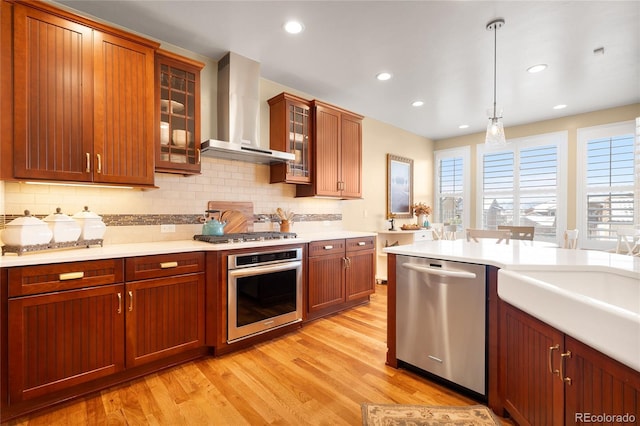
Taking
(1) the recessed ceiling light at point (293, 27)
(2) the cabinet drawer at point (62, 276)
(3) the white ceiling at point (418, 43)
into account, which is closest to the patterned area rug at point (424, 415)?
(2) the cabinet drawer at point (62, 276)

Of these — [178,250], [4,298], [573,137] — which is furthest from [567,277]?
[573,137]

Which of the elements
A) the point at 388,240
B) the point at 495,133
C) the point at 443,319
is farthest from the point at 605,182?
the point at 443,319

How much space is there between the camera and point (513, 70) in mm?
3221

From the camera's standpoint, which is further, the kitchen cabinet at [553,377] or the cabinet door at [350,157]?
the cabinet door at [350,157]

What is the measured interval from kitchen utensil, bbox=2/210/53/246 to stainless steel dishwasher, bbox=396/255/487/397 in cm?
244

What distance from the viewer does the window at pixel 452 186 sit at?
19.4ft

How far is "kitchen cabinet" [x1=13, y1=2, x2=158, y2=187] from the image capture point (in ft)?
6.09

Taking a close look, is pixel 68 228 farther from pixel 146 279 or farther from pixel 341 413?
pixel 341 413

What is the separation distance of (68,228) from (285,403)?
6.23 ft

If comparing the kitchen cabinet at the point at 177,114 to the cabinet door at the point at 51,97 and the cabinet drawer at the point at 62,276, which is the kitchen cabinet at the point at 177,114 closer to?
the cabinet door at the point at 51,97

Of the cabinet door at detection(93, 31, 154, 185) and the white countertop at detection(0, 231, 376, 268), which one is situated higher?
the cabinet door at detection(93, 31, 154, 185)

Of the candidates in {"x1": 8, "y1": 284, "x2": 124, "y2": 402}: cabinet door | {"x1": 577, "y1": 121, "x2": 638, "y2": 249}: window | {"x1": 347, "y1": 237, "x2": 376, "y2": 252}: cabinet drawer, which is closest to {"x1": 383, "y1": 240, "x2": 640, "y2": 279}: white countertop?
{"x1": 347, "y1": 237, "x2": 376, "y2": 252}: cabinet drawer

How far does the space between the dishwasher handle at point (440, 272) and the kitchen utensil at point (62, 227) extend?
7.82ft

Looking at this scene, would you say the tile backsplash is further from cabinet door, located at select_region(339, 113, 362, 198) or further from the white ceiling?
the white ceiling
